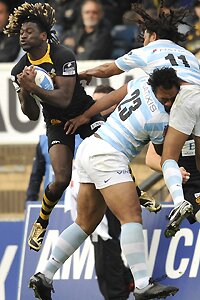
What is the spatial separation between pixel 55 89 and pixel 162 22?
3.44 ft

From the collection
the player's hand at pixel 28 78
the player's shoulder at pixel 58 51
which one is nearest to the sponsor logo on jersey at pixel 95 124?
the player's shoulder at pixel 58 51

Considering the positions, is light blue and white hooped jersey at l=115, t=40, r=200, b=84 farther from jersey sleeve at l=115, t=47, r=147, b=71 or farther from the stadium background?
the stadium background

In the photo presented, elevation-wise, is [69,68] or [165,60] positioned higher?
[165,60]

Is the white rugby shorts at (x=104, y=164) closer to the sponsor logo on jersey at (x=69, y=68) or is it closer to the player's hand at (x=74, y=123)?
the player's hand at (x=74, y=123)

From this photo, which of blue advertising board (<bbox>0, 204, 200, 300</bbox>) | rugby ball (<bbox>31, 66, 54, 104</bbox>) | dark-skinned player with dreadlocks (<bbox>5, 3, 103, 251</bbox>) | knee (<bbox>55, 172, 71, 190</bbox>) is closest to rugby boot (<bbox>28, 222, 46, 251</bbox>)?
dark-skinned player with dreadlocks (<bbox>5, 3, 103, 251</bbox>)

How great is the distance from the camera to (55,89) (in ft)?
34.3

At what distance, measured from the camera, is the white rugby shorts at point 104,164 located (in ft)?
31.7

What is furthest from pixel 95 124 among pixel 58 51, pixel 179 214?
pixel 179 214

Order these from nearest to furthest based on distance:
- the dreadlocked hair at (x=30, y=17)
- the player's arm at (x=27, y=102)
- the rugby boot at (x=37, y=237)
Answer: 1. the player's arm at (x=27, y=102)
2. the dreadlocked hair at (x=30, y=17)
3. the rugby boot at (x=37, y=237)

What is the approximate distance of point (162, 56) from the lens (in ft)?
32.6

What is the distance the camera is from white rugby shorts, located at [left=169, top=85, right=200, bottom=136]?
9516 mm

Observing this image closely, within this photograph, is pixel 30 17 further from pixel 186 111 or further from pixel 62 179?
pixel 186 111

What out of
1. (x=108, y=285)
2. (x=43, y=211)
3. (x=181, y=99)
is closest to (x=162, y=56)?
(x=181, y=99)

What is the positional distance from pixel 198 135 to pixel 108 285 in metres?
2.63
